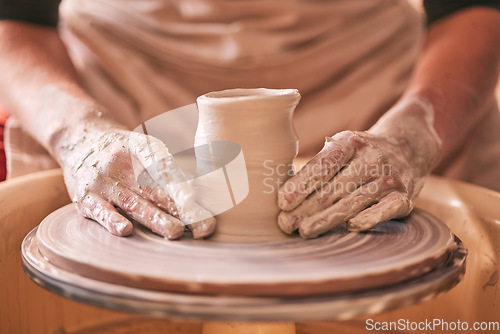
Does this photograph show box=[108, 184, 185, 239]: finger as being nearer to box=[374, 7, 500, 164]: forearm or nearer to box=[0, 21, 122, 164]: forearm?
box=[0, 21, 122, 164]: forearm

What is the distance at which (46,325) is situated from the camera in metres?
1.15

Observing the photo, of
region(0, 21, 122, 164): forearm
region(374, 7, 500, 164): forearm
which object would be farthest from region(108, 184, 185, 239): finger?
region(374, 7, 500, 164): forearm

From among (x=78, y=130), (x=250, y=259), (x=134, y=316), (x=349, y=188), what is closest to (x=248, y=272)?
(x=250, y=259)

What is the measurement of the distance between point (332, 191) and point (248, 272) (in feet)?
0.78

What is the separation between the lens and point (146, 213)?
810 millimetres

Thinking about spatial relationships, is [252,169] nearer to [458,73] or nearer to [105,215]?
[105,215]

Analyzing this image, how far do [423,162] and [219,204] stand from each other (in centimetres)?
49

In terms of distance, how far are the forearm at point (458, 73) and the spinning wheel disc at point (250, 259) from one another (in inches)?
17.8

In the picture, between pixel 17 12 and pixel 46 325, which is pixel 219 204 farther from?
pixel 17 12

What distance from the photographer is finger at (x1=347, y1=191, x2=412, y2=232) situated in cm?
84

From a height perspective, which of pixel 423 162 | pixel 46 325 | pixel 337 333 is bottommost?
pixel 337 333

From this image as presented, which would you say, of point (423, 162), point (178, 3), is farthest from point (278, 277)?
point (178, 3)

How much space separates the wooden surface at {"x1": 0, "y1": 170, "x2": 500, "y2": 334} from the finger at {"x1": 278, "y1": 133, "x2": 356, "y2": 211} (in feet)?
1.52

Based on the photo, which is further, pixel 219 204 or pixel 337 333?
pixel 337 333
